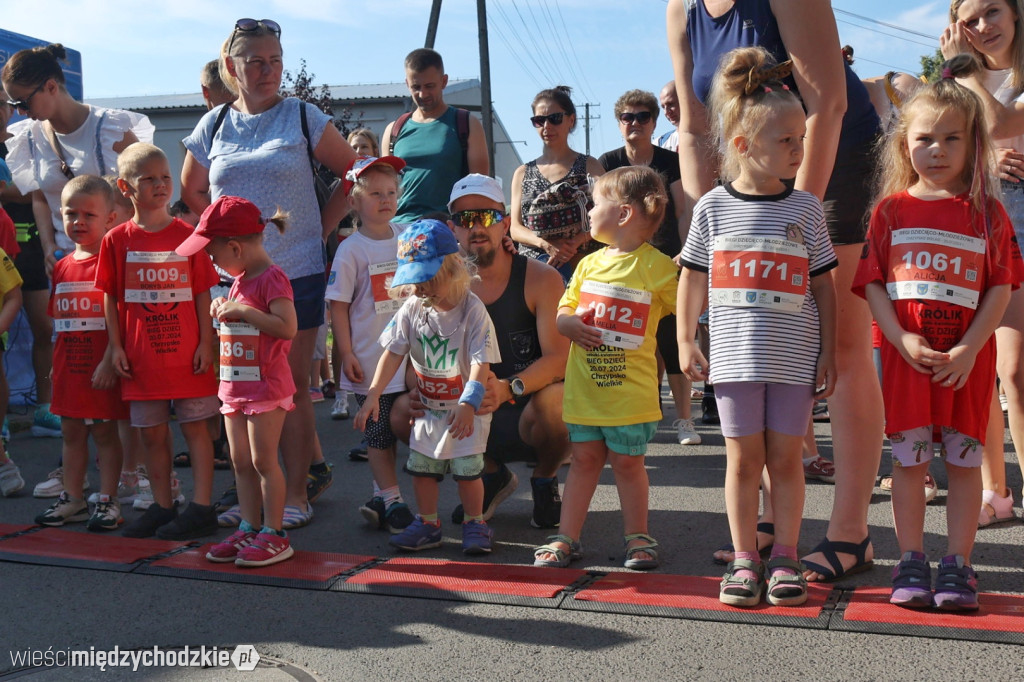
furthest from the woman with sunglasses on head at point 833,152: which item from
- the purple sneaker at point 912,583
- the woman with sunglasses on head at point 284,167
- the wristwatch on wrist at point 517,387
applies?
the woman with sunglasses on head at point 284,167

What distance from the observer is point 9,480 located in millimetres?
5535

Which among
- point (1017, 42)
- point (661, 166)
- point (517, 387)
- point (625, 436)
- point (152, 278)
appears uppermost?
point (1017, 42)

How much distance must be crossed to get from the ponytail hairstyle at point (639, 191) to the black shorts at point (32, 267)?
173 inches

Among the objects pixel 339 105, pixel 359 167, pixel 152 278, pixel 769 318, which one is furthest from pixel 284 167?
pixel 339 105

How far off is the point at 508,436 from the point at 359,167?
55.0 inches

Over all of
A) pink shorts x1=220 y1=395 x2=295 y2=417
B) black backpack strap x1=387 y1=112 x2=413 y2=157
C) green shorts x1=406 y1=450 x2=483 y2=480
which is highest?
black backpack strap x1=387 y1=112 x2=413 y2=157

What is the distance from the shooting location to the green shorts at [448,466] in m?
4.21

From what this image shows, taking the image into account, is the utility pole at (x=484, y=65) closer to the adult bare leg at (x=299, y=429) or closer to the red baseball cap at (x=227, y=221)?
the adult bare leg at (x=299, y=429)

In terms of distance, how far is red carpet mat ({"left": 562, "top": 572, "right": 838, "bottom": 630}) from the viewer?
323 cm

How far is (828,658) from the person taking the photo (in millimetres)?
2926

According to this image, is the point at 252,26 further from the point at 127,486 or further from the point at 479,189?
the point at 127,486

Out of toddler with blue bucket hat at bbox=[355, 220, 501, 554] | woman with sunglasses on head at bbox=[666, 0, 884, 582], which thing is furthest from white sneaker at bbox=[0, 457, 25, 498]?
woman with sunglasses on head at bbox=[666, 0, 884, 582]

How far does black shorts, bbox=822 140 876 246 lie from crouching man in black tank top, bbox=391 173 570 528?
1.28 metres

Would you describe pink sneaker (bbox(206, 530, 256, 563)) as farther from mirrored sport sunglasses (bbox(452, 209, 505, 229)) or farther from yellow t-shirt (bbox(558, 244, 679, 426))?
mirrored sport sunglasses (bbox(452, 209, 505, 229))
